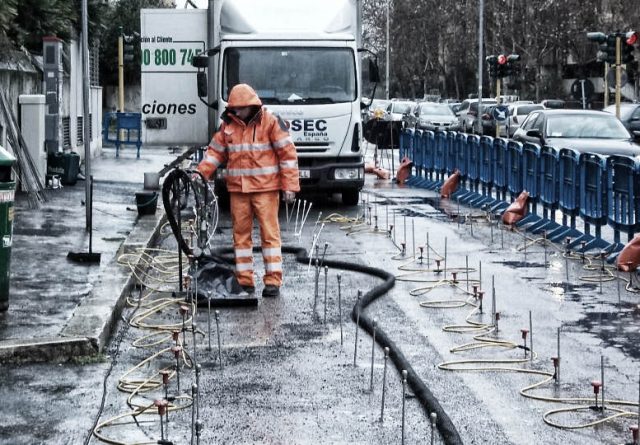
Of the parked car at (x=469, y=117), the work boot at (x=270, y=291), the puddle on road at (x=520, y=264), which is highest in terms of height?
the parked car at (x=469, y=117)

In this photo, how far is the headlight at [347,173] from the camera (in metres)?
21.1

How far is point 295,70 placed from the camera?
20594 mm

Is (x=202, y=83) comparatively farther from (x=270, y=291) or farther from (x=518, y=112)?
(x=518, y=112)

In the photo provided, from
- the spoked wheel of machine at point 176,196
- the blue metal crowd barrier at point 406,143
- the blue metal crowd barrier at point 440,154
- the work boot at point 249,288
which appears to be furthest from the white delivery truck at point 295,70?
the work boot at point 249,288

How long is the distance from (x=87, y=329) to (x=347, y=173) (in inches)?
464

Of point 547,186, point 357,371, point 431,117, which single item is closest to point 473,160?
point 547,186

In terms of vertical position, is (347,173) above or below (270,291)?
above

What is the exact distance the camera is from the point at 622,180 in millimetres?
15117

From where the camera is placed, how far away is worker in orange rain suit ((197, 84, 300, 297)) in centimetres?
1228

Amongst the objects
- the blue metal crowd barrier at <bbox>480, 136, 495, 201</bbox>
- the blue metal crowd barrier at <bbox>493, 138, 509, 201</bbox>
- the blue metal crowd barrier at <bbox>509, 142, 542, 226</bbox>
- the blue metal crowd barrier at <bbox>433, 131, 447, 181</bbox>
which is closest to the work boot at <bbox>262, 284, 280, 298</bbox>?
the blue metal crowd barrier at <bbox>509, 142, 542, 226</bbox>

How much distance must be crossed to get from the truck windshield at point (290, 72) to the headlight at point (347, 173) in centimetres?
109

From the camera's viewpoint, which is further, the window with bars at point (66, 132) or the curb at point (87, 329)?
the window with bars at point (66, 132)

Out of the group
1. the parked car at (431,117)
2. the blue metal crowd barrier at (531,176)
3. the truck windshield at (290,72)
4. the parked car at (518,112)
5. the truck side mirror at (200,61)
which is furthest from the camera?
the parked car at (431,117)

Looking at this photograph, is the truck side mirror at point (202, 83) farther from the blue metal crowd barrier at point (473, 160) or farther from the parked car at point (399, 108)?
the parked car at point (399, 108)
